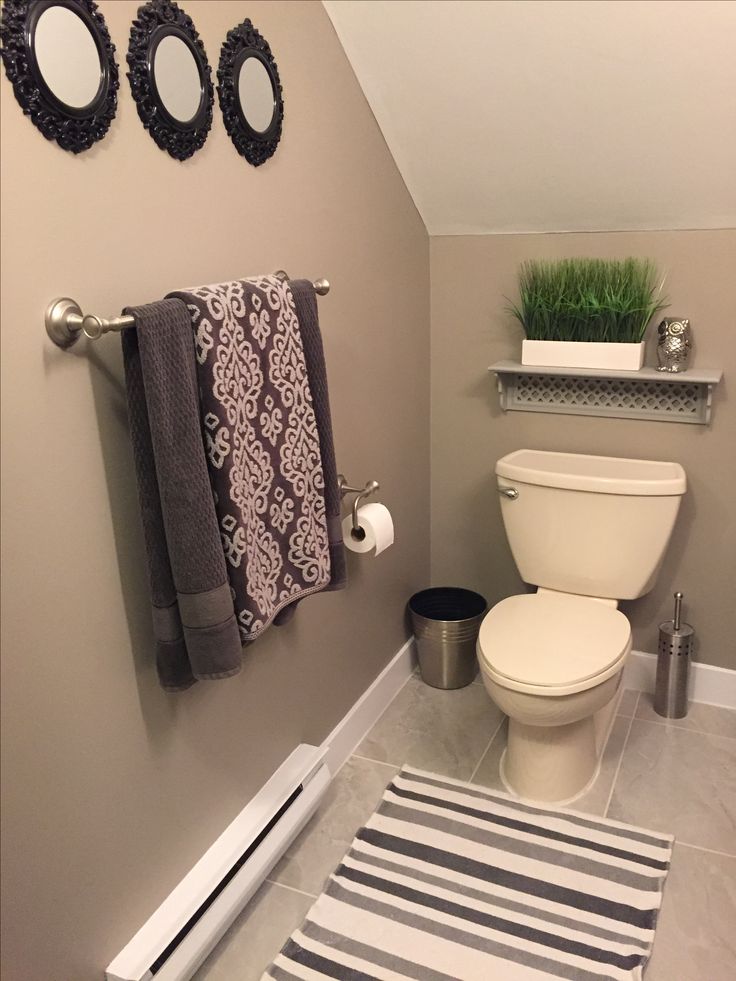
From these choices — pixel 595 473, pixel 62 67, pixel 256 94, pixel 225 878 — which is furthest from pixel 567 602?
pixel 62 67

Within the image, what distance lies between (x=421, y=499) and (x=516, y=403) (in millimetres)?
421

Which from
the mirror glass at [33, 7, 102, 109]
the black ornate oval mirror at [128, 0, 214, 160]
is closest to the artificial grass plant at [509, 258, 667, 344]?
the black ornate oval mirror at [128, 0, 214, 160]

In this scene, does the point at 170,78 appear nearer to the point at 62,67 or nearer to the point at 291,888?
the point at 62,67

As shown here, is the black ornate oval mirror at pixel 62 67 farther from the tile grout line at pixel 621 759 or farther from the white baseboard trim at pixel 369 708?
the tile grout line at pixel 621 759

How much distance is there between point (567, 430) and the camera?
2348 mm

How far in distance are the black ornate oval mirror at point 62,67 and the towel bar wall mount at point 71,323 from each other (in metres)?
0.23

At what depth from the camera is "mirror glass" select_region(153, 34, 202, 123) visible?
129cm

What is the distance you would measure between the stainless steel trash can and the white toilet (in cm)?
29

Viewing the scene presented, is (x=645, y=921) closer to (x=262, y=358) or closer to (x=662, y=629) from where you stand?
(x=662, y=629)

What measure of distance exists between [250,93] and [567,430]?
1.29 meters

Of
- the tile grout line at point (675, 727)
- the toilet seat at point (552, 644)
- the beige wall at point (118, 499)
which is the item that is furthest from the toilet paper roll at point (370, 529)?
the tile grout line at point (675, 727)

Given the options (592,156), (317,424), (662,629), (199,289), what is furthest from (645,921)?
(592,156)

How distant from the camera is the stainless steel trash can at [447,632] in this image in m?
2.45

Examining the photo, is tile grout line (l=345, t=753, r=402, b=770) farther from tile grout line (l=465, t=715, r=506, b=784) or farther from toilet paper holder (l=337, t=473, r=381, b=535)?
toilet paper holder (l=337, t=473, r=381, b=535)
